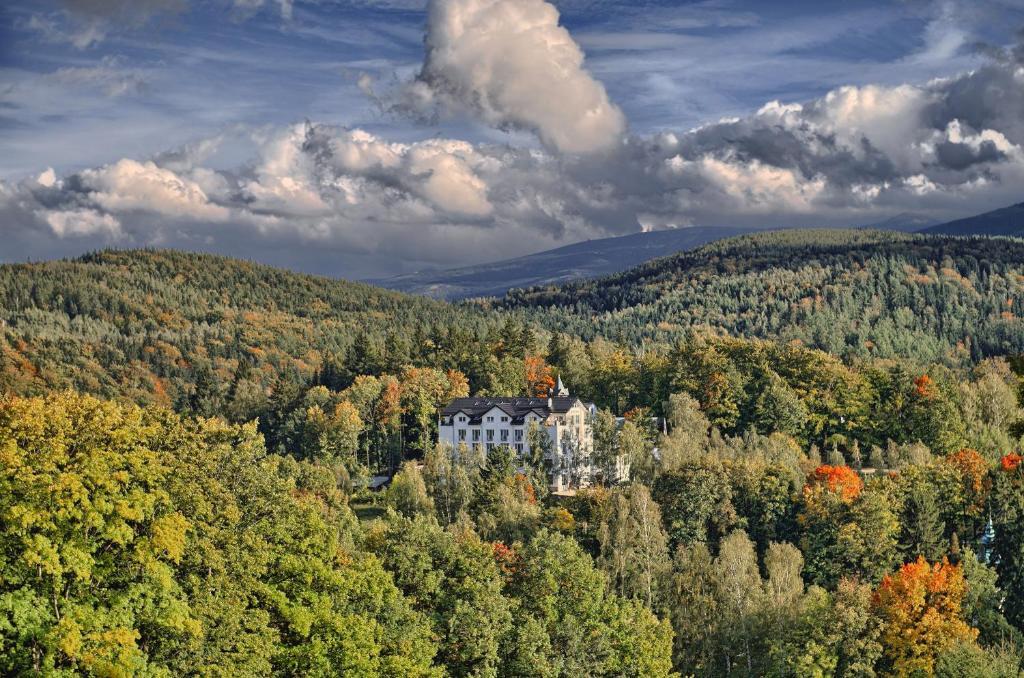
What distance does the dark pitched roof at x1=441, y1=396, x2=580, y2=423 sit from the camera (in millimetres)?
113688

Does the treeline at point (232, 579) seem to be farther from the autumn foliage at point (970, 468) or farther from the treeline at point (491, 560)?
the autumn foliage at point (970, 468)

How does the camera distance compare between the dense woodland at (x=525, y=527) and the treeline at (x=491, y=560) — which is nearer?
the treeline at (x=491, y=560)

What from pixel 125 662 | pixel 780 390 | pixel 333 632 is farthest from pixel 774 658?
pixel 780 390

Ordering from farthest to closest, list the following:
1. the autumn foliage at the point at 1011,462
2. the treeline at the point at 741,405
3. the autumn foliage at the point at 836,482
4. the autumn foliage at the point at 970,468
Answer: the treeline at the point at 741,405 < the autumn foliage at the point at 1011,462 < the autumn foliage at the point at 970,468 < the autumn foliage at the point at 836,482

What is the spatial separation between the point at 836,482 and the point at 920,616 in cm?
2029

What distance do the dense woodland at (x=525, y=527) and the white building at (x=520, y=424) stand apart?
3.23 m

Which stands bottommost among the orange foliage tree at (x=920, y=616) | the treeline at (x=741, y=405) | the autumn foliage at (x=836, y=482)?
the orange foliage tree at (x=920, y=616)

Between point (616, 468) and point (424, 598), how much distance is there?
47.7m

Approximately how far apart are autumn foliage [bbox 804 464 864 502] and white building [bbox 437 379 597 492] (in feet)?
69.8

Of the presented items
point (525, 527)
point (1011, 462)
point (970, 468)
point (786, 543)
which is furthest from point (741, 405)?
point (525, 527)

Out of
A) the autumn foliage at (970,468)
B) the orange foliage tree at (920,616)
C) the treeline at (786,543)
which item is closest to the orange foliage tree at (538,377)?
the treeline at (786,543)

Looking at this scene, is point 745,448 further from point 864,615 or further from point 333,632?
point 333,632

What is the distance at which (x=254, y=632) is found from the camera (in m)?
47.5

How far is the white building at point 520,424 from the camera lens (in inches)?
4345
